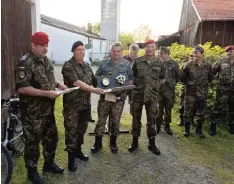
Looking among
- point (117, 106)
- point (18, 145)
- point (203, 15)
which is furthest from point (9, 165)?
point (203, 15)

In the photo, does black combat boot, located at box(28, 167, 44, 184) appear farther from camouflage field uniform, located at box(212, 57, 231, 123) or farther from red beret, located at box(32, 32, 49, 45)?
camouflage field uniform, located at box(212, 57, 231, 123)

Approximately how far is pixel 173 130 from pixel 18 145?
3593 mm

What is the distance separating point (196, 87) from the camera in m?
5.51

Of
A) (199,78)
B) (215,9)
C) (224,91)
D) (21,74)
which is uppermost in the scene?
(215,9)

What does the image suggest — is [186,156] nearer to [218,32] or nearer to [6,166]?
[6,166]

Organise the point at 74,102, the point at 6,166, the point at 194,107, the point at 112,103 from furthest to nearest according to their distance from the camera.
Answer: the point at 194,107 → the point at 112,103 → the point at 74,102 → the point at 6,166

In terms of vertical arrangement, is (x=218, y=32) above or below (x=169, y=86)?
above

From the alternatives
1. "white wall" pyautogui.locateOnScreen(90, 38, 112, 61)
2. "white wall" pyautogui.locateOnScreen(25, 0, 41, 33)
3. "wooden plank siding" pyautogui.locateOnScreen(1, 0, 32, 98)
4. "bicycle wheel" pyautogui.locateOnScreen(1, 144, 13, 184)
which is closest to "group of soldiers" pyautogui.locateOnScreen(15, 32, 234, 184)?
"bicycle wheel" pyautogui.locateOnScreen(1, 144, 13, 184)

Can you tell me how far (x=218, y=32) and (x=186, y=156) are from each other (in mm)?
15196

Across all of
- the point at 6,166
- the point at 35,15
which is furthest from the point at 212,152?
the point at 35,15

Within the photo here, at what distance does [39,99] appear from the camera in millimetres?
3312

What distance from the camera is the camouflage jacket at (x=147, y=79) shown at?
4520 mm

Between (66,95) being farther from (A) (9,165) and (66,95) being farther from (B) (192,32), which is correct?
(B) (192,32)

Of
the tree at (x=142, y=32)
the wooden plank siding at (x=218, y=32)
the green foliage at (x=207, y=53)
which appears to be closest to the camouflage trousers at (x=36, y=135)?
the green foliage at (x=207, y=53)
